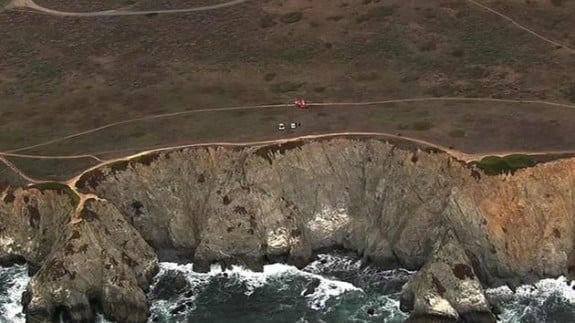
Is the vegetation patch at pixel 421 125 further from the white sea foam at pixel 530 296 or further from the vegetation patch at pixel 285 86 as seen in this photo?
the white sea foam at pixel 530 296

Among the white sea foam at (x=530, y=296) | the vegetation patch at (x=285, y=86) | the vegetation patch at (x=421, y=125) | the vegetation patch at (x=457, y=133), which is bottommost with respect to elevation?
the white sea foam at (x=530, y=296)

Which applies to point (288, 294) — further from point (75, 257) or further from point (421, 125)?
point (421, 125)

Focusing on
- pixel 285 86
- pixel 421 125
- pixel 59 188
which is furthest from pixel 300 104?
pixel 59 188

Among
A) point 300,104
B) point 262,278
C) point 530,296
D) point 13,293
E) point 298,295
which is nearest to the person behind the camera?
point 530,296

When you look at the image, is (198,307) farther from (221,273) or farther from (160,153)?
(160,153)

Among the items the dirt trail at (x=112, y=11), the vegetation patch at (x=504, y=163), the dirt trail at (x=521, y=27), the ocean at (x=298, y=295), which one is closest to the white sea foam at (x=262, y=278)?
the ocean at (x=298, y=295)

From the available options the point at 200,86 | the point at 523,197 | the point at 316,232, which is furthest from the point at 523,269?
the point at 200,86

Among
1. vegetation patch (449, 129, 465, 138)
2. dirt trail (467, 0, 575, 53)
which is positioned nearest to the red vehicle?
vegetation patch (449, 129, 465, 138)
